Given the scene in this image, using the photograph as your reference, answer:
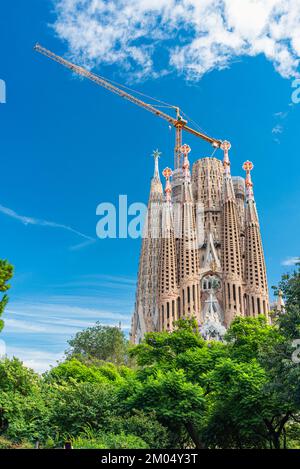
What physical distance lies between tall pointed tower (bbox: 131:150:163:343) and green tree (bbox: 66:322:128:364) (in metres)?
6.01

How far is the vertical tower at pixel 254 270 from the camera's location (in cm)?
5394

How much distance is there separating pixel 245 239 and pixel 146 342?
31229 mm

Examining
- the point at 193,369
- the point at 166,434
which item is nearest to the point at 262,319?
the point at 193,369

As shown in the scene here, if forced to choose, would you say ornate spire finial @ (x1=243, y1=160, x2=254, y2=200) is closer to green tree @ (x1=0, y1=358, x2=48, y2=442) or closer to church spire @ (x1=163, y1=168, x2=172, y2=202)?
church spire @ (x1=163, y1=168, x2=172, y2=202)

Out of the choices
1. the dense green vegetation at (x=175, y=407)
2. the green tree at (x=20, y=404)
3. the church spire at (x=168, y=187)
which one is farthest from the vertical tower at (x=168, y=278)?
the green tree at (x=20, y=404)

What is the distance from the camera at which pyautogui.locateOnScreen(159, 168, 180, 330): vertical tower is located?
53062 millimetres

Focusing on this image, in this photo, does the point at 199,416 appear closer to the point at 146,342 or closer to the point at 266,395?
the point at 266,395

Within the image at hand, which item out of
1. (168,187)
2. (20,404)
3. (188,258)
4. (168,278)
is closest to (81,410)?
(20,404)

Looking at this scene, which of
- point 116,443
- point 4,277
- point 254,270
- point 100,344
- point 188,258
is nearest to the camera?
point 116,443

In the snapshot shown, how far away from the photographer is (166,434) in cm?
1664

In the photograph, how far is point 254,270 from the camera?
180 feet

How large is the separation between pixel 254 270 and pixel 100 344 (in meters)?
18.9

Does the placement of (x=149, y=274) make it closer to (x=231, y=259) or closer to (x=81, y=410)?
(x=231, y=259)

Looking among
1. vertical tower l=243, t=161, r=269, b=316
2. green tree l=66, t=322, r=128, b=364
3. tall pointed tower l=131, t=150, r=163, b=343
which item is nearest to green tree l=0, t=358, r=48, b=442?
green tree l=66, t=322, r=128, b=364
